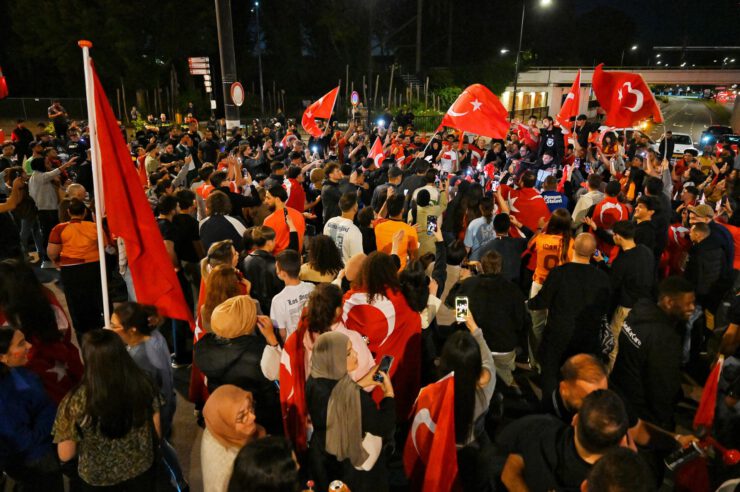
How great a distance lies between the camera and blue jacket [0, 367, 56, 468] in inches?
116

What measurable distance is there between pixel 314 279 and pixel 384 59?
5050cm

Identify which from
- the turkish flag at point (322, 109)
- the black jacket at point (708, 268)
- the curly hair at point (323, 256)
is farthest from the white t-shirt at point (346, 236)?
the turkish flag at point (322, 109)

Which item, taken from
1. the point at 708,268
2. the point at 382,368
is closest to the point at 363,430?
the point at 382,368

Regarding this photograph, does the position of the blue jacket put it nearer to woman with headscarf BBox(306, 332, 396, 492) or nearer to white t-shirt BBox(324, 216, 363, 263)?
woman with headscarf BBox(306, 332, 396, 492)

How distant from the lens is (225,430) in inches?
105

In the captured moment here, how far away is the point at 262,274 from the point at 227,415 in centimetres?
246

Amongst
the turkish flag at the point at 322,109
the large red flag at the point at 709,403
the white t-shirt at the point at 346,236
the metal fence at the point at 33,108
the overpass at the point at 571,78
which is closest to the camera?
the large red flag at the point at 709,403

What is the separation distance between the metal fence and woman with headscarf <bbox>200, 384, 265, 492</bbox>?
1405 inches

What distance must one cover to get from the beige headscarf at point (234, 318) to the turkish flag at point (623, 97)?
23.3 feet

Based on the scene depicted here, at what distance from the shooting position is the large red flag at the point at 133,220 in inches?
141

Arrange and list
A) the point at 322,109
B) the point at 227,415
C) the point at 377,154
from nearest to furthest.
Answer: the point at 227,415 < the point at 377,154 < the point at 322,109

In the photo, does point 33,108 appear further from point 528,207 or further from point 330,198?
point 528,207

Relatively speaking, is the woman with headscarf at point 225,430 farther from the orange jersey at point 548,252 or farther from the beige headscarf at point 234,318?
the orange jersey at point 548,252

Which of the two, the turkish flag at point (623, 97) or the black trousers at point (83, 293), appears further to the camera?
Answer: the turkish flag at point (623, 97)
